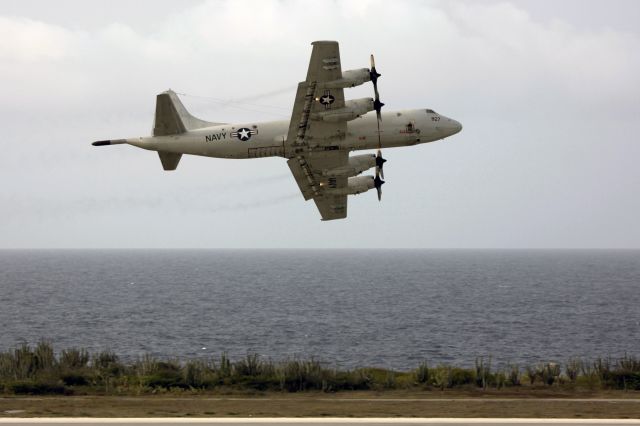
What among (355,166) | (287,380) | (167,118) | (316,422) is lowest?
(287,380)

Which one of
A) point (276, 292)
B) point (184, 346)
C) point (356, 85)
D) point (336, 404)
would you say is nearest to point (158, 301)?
point (276, 292)

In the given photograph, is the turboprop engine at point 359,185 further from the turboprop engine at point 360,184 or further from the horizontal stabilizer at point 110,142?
the horizontal stabilizer at point 110,142

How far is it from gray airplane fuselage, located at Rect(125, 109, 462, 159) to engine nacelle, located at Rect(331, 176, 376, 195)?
3.22m

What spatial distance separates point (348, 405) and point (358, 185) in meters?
24.7

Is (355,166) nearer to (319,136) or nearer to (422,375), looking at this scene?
(319,136)

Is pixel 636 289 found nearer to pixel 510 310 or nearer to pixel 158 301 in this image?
pixel 510 310

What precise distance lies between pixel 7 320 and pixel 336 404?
8848 centimetres

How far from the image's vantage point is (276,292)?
170 meters

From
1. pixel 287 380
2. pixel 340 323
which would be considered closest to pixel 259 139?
pixel 287 380

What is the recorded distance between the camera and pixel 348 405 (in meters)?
31.7

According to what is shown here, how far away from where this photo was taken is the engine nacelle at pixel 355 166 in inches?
2053

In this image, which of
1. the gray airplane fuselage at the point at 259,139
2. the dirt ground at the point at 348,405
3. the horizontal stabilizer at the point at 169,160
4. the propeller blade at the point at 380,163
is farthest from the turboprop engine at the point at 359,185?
the dirt ground at the point at 348,405

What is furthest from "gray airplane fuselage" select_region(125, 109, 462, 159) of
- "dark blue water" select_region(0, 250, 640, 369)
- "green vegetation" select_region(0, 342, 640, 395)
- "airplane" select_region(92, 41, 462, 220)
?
"dark blue water" select_region(0, 250, 640, 369)

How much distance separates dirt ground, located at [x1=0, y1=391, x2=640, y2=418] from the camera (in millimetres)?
28797
